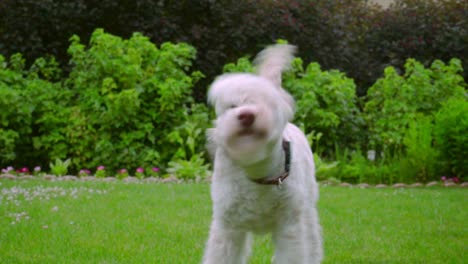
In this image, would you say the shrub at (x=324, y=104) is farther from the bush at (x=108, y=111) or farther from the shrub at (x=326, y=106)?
the bush at (x=108, y=111)

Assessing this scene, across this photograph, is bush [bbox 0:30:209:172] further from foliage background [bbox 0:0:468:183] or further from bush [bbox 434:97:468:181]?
bush [bbox 434:97:468:181]

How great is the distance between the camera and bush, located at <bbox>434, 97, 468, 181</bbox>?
28.3ft

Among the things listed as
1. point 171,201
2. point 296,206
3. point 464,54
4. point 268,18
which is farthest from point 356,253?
point 464,54

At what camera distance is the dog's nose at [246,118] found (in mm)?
2725

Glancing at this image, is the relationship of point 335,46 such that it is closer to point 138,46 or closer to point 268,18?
point 268,18

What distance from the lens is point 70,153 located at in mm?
9445

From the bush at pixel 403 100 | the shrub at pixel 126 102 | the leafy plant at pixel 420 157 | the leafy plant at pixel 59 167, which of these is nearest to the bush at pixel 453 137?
the leafy plant at pixel 420 157

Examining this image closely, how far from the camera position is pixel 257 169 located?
9.86ft

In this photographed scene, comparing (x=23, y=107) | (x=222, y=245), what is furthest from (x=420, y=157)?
(x=222, y=245)

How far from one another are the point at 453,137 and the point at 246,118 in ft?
21.9

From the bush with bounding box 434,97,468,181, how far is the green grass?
105 cm

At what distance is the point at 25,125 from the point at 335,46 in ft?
19.5

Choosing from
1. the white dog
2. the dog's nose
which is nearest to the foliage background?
the white dog

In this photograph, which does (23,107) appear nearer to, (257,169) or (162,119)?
(162,119)
